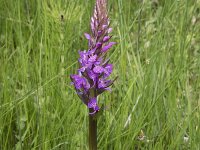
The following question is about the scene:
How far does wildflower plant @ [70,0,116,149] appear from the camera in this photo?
1.16 m

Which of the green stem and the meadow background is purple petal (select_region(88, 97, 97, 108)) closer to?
the green stem

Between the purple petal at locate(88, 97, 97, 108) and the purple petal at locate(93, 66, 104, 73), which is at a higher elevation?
the purple petal at locate(93, 66, 104, 73)

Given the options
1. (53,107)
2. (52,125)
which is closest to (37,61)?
(53,107)

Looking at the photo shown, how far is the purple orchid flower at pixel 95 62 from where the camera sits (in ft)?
3.81

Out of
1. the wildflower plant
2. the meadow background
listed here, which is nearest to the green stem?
the wildflower plant

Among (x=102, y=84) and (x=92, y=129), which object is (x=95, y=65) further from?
(x=92, y=129)

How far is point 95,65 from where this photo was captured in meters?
1.16

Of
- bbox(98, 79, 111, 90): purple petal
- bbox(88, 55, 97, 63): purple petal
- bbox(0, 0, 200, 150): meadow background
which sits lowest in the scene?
bbox(0, 0, 200, 150): meadow background

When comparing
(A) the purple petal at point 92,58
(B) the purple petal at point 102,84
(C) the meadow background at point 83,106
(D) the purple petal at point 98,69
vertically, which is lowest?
(C) the meadow background at point 83,106

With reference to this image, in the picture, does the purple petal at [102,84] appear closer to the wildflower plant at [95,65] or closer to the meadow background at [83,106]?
the wildflower plant at [95,65]

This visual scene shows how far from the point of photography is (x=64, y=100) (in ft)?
6.26

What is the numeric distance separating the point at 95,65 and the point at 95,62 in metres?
0.01

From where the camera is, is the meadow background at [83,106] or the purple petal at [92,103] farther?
the meadow background at [83,106]

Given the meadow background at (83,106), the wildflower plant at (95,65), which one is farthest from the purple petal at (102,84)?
the meadow background at (83,106)
